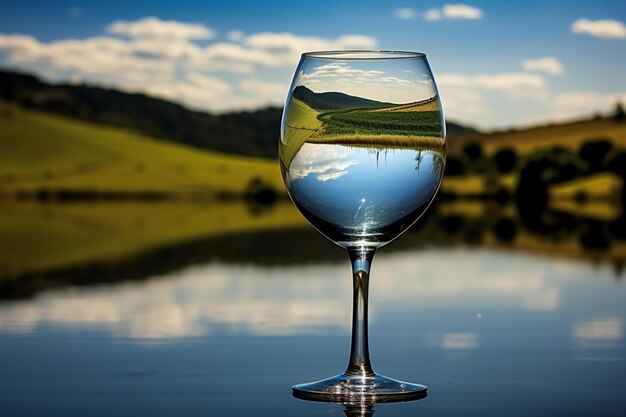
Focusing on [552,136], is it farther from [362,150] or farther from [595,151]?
[362,150]

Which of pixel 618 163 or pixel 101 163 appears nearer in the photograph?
pixel 618 163

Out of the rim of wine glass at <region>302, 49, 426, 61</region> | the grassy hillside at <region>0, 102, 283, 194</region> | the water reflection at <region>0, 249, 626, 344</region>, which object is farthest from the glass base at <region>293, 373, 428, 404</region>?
the grassy hillside at <region>0, 102, 283, 194</region>

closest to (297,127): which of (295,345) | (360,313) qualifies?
(360,313)

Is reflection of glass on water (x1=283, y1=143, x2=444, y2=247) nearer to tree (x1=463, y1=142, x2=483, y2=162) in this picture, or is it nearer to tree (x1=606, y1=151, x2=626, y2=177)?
tree (x1=606, y1=151, x2=626, y2=177)

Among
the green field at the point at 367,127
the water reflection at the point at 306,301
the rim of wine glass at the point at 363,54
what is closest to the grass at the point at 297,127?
the green field at the point at 367,127

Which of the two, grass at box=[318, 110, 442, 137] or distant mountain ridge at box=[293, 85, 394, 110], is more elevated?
distant mountain ridge at box=[293, 85, 394, 110]

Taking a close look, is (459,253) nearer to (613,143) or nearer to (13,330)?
(13,330)
